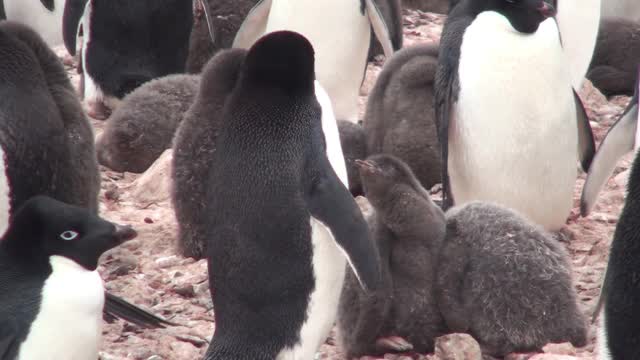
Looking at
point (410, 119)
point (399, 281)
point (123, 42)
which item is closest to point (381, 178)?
point (399, 281)

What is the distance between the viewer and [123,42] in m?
7.39

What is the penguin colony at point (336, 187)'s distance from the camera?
3.89m

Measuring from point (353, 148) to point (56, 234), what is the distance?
222 centimetres

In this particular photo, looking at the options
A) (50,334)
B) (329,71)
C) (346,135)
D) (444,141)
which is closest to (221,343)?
(50,334)

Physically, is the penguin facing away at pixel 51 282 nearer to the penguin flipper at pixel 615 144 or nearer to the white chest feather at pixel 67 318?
the white chest feather at pixel 67 318

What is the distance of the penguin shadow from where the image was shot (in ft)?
13.8

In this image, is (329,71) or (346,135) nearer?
(346,135)

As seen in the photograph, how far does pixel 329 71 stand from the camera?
22.1 ft

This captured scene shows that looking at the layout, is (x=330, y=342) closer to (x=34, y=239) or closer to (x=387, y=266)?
(x=387, y=266)

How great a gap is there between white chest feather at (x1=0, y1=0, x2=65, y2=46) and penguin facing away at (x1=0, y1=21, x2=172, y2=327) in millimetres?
3584

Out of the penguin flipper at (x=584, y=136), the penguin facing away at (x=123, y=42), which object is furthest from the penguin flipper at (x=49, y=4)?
the penguin flipper at (x=584, y=136)

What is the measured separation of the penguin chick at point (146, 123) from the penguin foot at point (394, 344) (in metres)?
2.28

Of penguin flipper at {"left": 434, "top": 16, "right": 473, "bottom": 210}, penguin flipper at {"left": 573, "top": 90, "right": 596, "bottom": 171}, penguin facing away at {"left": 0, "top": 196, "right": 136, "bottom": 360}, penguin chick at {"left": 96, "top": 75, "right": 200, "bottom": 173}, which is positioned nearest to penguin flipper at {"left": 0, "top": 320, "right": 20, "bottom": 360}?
penguin facing away at {"left": 0, "top": 196, "right": 136, "bottom": 360}

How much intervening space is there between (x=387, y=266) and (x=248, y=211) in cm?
55
